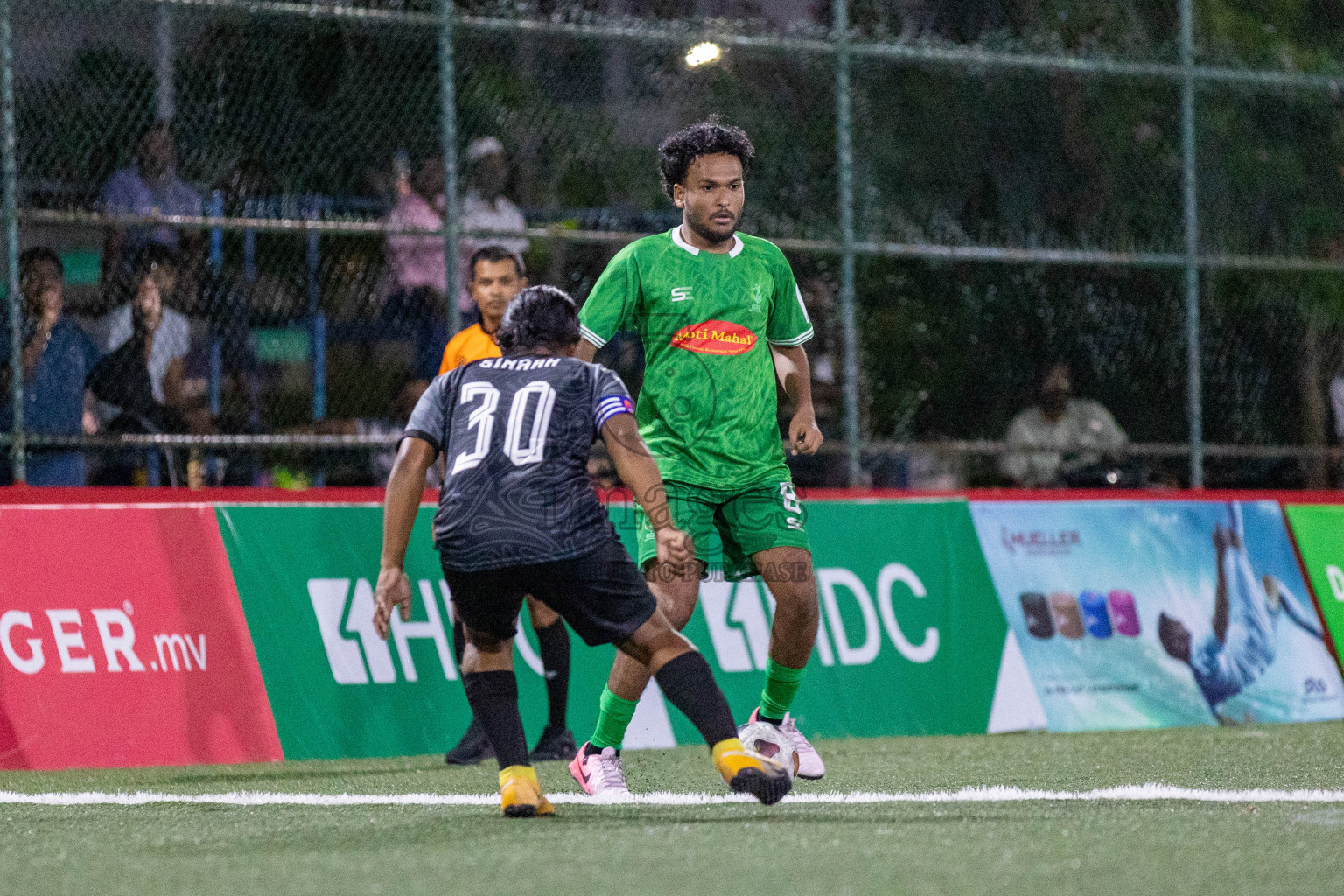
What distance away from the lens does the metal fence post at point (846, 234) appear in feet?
35.2

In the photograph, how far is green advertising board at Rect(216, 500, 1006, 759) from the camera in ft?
26.8

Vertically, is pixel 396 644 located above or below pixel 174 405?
below

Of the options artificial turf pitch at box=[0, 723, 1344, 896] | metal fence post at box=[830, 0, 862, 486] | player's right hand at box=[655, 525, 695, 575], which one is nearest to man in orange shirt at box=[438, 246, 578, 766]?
artificial turf pitch at box=[0, 723, 1344, 896]

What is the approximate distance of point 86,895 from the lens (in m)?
3.97

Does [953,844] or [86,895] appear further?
[953,844]

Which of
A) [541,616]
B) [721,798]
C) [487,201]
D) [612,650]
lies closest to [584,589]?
[721,798]

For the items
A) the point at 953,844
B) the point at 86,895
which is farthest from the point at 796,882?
the point at 86,895

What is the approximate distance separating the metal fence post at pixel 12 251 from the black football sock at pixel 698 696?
507 cm

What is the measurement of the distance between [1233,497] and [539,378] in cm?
588

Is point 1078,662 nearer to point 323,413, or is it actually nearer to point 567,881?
point 323,413

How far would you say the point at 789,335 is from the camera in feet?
21.3

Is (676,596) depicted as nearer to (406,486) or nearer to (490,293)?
(406,486)

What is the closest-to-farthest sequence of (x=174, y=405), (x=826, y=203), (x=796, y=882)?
(x=796, y=882) → (x=174, y=405) → (x=826, y=203)

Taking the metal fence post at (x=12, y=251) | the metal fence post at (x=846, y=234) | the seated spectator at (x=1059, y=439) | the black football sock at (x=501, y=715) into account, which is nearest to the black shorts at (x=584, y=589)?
the black football sock at (x=501, y=715)
